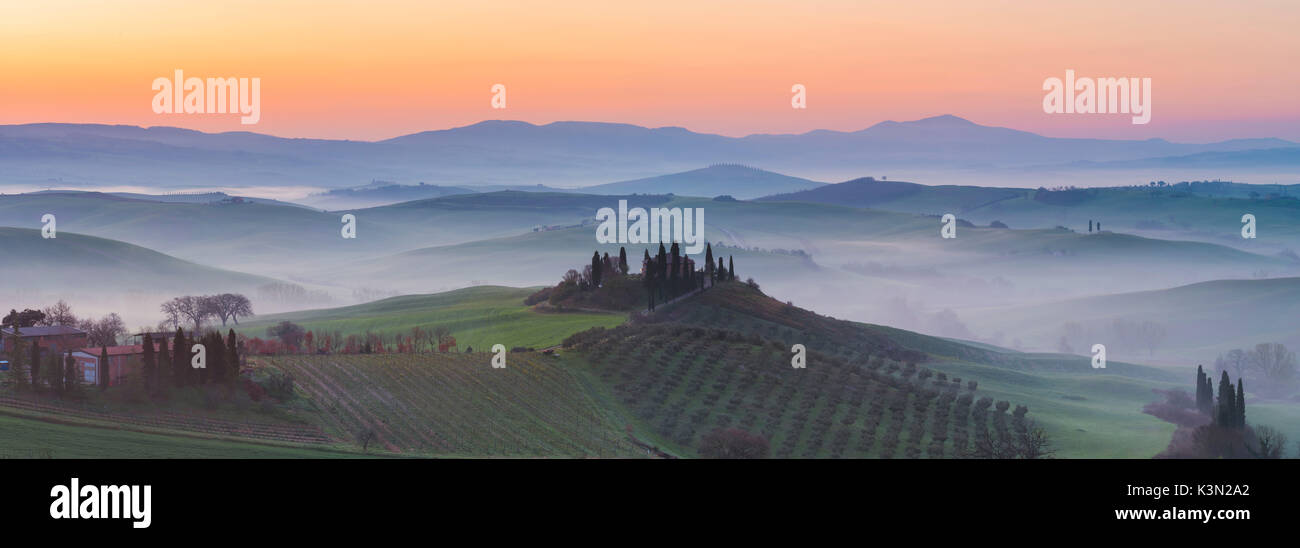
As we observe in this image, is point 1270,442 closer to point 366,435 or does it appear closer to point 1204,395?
point 1204,395

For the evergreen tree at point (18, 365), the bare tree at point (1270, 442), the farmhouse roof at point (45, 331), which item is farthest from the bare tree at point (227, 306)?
the bare tree at point (1270, 442)

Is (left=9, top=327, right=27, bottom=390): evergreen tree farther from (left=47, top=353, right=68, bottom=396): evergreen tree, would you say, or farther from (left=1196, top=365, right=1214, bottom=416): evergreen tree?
(left=1196, top=365, right=1214, bottom=416): evergreen tree

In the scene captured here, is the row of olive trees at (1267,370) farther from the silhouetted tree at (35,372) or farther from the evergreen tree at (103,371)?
the silhouetted tree at (35,372)

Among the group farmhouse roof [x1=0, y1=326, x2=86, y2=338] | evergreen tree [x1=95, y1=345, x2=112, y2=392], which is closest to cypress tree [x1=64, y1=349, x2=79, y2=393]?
evergreen tree [x1=95, y1=345, x2=112, y2=392]

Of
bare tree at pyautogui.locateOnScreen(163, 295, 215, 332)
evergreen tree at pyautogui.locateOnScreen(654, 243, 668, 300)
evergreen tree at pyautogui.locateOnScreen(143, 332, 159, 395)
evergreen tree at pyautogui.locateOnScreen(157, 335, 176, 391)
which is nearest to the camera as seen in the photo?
evergreen tree at pyautogui.locateOnScreen(143, 332, 159, 395)

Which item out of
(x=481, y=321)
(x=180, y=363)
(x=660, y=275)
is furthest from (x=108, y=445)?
(x=481, y=321)
